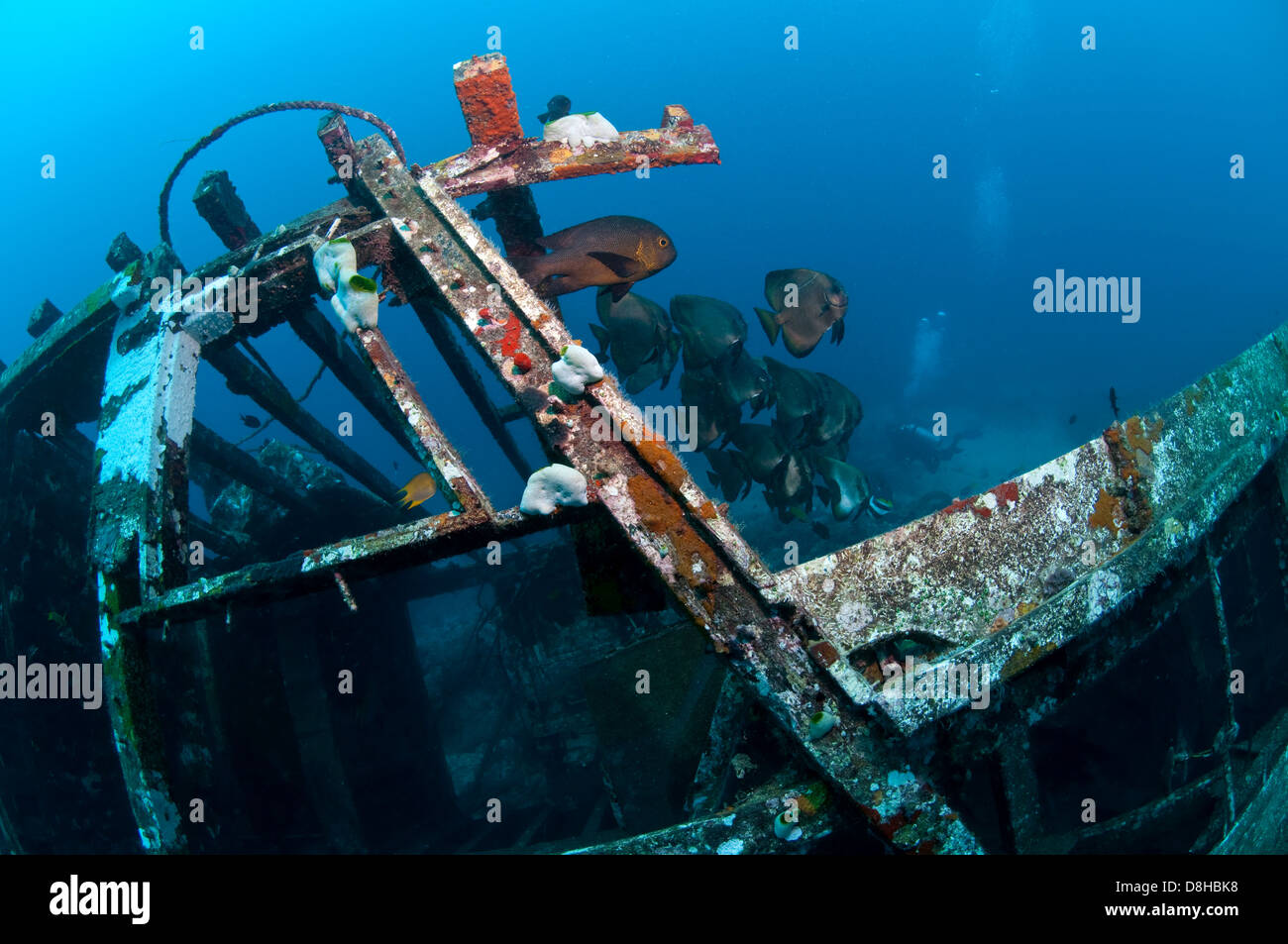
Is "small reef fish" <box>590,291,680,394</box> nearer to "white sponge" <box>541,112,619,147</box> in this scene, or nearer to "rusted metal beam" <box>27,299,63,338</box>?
"white sponge" <box>541,112,619,147</box>

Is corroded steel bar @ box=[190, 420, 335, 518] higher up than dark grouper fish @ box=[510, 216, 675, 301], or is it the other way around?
dark grouper fish @ box=[510, 216, 675, 301]

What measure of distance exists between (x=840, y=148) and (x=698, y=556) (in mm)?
87112

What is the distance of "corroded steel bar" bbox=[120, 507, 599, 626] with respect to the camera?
1941 millimetres

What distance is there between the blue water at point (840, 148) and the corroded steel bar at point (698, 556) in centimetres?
3036

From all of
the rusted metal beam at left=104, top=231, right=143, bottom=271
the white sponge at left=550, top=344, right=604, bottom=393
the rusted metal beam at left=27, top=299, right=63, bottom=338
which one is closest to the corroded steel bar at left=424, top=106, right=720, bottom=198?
the white sponge at left=550, top=344, right=604, bottom=393

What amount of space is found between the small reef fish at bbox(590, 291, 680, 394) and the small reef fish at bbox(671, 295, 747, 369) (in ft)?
0.70

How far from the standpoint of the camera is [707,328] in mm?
6043

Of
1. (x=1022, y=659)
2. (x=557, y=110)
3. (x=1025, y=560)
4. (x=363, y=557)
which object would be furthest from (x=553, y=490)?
(x=557, y=110)

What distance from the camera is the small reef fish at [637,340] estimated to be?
18.8ft

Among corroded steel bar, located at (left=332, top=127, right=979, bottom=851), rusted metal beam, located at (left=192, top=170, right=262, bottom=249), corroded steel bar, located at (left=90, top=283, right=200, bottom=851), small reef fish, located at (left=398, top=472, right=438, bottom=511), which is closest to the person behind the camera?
corroded steel bar, located at (left=332, top=127, right=979, bottom=851)

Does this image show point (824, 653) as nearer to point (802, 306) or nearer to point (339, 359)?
point (339, 359)

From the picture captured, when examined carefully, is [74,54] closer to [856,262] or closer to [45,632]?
[856,262]

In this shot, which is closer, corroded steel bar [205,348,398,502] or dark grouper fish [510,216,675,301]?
dark grouper fish [510,216,675,301]

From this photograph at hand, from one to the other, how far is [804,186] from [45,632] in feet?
263
